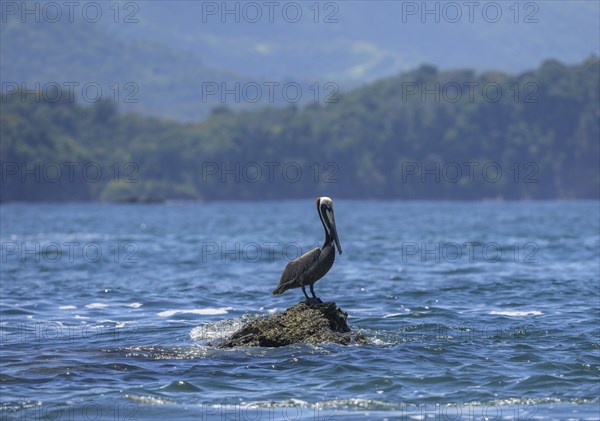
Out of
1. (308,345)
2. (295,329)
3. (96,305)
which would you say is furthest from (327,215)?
(96,305)

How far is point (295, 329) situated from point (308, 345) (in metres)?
0.41

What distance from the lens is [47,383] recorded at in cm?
1611

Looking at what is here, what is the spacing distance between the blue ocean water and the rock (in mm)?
247

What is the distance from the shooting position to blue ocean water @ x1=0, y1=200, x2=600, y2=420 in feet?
49.3

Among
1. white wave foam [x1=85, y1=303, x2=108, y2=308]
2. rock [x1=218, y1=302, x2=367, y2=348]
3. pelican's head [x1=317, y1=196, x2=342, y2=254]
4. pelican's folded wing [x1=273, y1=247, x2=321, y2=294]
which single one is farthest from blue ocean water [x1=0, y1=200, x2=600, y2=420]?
pelican's head [x1=317, y1=196, x2=342, y2=254]

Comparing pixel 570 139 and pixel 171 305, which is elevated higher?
pixel 570 139

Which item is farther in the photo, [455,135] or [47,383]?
[455,135]

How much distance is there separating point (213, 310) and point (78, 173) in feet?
579

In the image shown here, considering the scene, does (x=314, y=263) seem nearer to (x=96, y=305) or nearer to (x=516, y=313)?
(x=516, y=313)

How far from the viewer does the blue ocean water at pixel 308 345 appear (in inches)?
591

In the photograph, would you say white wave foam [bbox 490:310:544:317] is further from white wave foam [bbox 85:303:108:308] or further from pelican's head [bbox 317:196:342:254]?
white wave foam [bbox 85:303:108:308]

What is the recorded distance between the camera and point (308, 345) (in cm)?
1778

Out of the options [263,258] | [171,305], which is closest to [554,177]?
[263,258]

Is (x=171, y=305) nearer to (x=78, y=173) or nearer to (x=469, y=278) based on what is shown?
(x=469, y=278)
